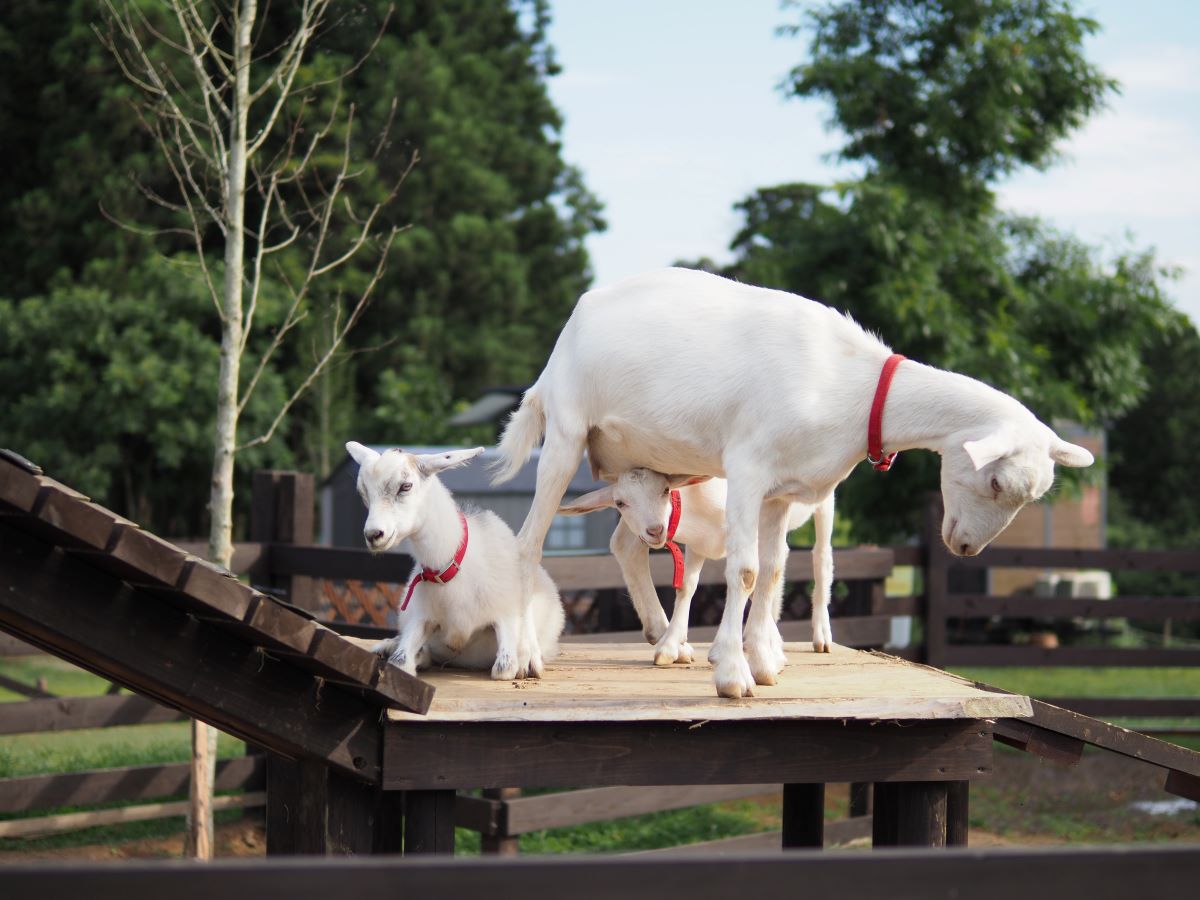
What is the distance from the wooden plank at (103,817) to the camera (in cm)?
648

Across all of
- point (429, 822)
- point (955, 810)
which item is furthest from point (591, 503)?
point (955, 810)

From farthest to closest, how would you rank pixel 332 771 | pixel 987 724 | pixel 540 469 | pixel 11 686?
pixel 11 686 < pixel 540 469 < pixel 987 724 < pixel 332 771

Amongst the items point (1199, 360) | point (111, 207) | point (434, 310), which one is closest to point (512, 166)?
point (434, 310)

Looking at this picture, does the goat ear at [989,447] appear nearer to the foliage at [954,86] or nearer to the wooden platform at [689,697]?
the wooden platform at [689,697]

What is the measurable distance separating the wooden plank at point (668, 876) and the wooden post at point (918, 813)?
207 cm

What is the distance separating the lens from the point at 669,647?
3977 mm

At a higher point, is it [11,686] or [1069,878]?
[1069,878]

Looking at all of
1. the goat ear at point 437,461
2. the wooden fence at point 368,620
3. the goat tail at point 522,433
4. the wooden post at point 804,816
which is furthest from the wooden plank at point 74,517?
the wooden fence at point 368,620

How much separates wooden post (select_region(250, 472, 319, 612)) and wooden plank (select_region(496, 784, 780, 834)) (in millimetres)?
1648

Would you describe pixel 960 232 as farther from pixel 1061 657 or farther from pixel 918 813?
pixel 918 813

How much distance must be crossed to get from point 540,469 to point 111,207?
62.1 feet

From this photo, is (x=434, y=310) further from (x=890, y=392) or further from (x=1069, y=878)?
(x=1069, y=878)

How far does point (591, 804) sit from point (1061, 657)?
423cm

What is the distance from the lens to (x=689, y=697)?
328cm
